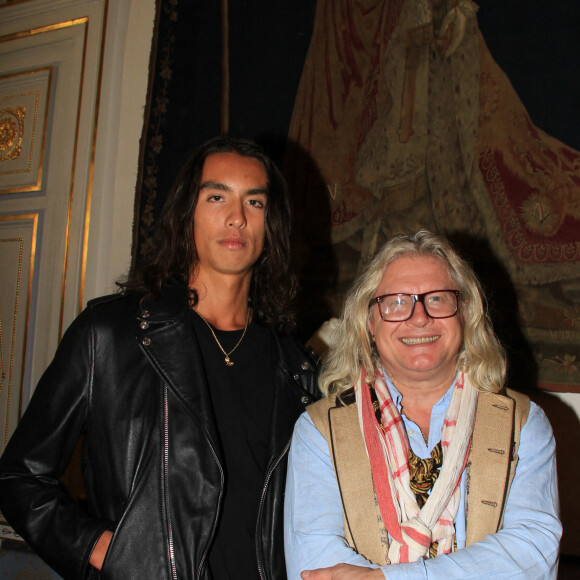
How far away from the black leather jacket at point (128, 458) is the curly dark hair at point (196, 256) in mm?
231

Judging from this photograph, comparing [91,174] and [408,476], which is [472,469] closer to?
[408,476]

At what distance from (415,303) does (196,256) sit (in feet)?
2.50

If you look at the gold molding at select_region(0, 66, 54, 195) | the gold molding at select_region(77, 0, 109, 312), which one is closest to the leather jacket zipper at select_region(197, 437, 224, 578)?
the gold molding at select_region(77, 0, 109, 312)

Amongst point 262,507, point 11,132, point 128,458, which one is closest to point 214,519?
point 262,507

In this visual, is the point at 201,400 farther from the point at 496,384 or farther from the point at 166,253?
the point at 496,384

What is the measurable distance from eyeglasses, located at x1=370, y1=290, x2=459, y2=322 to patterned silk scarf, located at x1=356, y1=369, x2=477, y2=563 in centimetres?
23

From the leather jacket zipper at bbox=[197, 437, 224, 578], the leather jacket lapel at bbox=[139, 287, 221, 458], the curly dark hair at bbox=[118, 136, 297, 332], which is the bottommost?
the leather jacket zipper at bbox=[197, 437, 224, 578]

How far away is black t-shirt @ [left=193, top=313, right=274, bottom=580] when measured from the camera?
1626mm

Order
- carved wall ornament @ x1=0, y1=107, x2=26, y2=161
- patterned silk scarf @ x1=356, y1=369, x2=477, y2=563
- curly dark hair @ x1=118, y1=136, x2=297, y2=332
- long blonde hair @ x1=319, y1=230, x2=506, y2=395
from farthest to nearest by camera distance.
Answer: carved wall ornament @ x1=0, y1=107, x2=26, y2=161 → curly dark hair @ x1=118, y1=136, x2=297, y2=332 → long blonde hair @ x1=319, y1=230, x2=506, y2=395 → patterned silk scarf @ x1=356, y1=369, x2=477, y2=563

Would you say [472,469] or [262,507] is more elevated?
[472,469]

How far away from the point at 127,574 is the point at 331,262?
1953mm

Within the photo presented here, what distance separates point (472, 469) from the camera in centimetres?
157

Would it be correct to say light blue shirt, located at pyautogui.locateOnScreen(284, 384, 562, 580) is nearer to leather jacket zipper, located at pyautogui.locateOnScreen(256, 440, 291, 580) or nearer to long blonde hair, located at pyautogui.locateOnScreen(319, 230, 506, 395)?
leather jacket zipper, located at pyautogui.locateOnScreen(256, 440, 291, 580)

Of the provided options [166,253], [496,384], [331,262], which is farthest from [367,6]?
[496,384]
